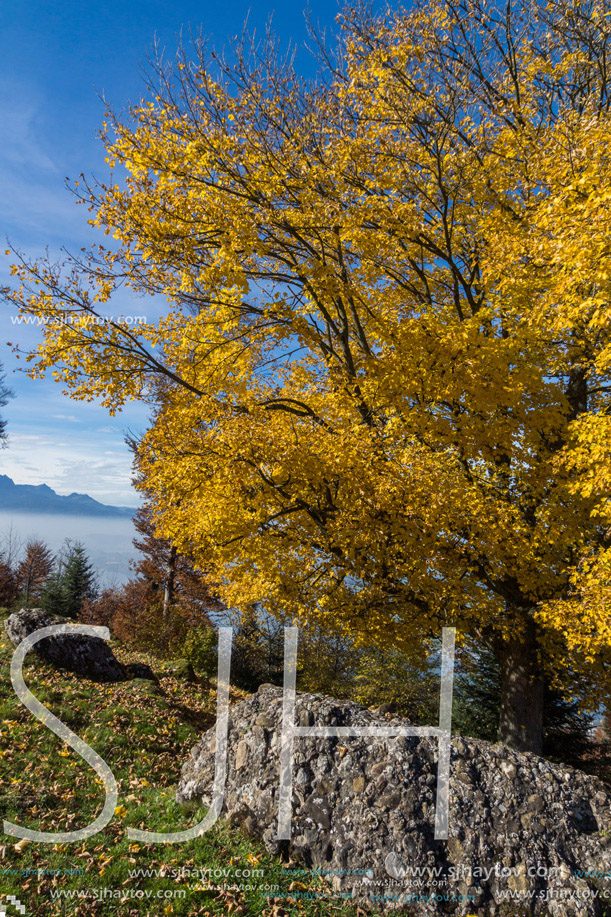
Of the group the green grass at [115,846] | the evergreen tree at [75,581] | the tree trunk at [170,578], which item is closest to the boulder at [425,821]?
the green grass at [115,846]

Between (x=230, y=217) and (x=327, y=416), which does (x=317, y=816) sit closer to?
(x=327, y=416)

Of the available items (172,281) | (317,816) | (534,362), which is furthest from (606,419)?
(172,281)

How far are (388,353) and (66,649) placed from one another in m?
8.54

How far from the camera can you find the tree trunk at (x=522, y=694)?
8227 mm

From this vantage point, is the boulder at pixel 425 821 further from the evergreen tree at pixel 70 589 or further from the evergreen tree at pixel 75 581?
the evergreen tree at pixel 75 581

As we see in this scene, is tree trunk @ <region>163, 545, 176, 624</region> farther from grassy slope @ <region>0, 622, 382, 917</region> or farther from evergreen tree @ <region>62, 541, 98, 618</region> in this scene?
grassy slope @ <region>0, 622, 382, 917</region>

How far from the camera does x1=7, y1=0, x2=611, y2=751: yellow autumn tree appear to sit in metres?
6.87

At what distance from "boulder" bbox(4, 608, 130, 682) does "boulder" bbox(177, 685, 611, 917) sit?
4684mm

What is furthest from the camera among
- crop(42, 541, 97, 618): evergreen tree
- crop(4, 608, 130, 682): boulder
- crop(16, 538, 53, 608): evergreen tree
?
crop(16, 538, 53, 608): evergreen tree

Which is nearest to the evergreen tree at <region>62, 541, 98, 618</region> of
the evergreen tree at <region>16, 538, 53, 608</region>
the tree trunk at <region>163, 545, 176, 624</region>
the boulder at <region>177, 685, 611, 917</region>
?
the evergreen tree at <region>16, 538, 53, 608</region>

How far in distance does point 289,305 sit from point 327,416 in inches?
84.6

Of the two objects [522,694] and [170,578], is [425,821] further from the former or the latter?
[170,578]

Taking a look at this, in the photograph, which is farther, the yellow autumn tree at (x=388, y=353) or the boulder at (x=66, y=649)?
the boulder at (x=66, y=649)

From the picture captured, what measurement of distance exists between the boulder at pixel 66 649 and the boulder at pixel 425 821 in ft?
15.4
